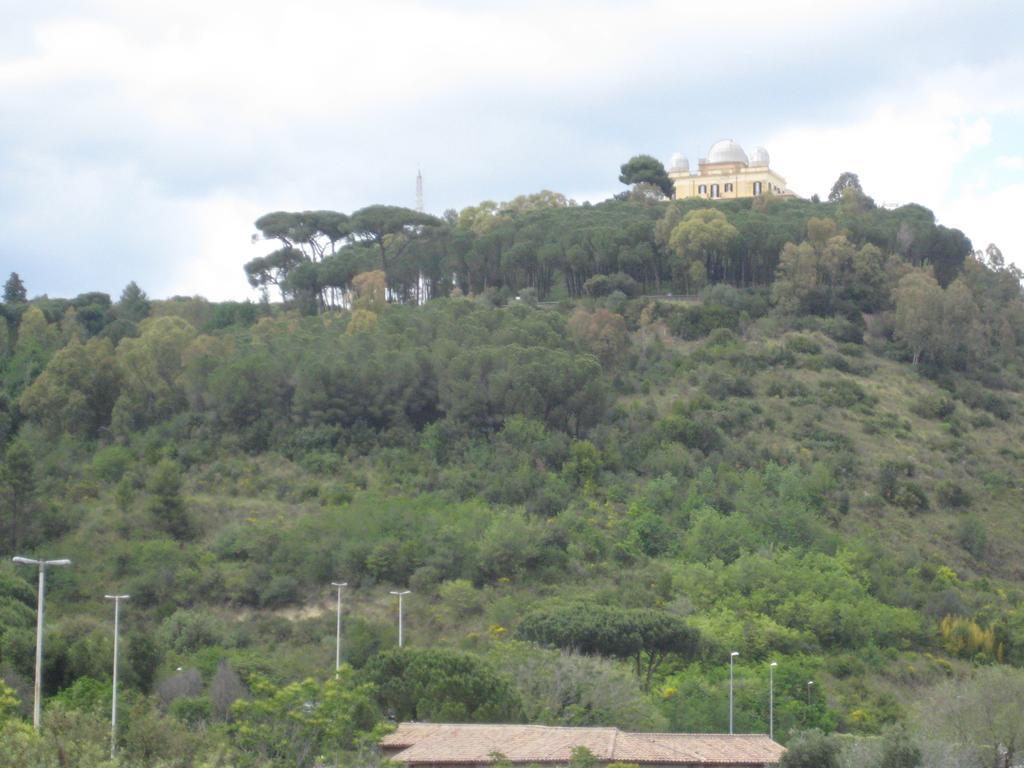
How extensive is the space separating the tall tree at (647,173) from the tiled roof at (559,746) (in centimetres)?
6285

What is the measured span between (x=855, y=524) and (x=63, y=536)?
27659mm

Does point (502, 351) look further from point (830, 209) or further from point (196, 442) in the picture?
point (830, 209)

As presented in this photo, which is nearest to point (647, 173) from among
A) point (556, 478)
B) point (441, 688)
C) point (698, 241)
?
point (698, 241)

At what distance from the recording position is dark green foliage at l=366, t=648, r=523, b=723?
37.6 meters

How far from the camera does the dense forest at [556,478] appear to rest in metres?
42.7

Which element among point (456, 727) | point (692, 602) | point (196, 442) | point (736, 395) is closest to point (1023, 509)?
point (736, 395)

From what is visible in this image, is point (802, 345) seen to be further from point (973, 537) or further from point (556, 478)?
point (556, 478)

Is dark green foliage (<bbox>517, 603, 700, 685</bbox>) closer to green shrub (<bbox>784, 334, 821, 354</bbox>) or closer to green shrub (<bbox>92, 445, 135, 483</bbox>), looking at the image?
green shrub (<bbox>92, 445, 135, 483</bbox>)

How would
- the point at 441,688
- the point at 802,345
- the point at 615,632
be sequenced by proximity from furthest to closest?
the point at 802,345
the point at 615,632
the point at 441,688

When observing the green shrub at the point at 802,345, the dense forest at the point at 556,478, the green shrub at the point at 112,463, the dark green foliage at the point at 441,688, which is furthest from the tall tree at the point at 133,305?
the dark green foliage at the point at 441,688

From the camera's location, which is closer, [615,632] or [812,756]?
[812,756]

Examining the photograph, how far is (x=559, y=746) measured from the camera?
107ft

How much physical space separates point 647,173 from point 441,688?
60.9m

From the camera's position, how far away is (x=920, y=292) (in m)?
71.9
